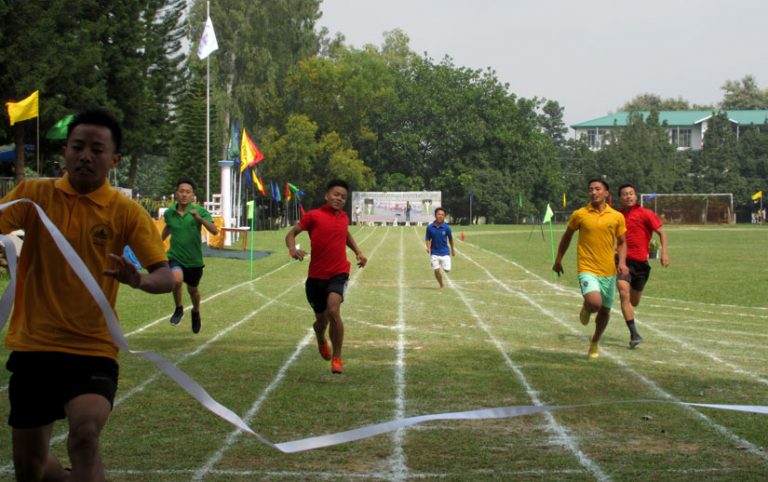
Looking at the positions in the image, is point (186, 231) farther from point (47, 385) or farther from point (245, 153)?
point (245, 153)

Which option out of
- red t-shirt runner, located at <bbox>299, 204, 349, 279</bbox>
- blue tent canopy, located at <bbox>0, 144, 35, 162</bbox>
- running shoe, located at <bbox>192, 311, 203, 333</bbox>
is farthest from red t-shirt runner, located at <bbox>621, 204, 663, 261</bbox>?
blue tent canopy, located at <bbox>0, 144, 35, 162</bbox>

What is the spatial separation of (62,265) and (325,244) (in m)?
5.60

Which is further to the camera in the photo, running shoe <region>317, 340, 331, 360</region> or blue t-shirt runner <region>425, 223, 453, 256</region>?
blue t-shirt runner <region>425, 223, 453, 256</region>

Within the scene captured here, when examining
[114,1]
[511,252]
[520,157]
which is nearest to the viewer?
[511,252]

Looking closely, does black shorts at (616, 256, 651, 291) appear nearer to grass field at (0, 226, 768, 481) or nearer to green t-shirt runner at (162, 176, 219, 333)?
grass field at (0, 226, 768, 481)

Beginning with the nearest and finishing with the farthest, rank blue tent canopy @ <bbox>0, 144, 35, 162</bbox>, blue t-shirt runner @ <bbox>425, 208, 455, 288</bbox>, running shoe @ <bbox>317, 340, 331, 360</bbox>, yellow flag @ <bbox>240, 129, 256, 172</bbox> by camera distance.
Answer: running shoe @ <bbox>317, 340, 331, 360</bbox> → blue t-shirt runner @ <bbox>425, 208, 455, 288</bbox> → yellow flag @ <bbox>240, 129, 256, 172</bbox> → blue tent canopy @ <bbox>0, 144, 35, 162</bbox>

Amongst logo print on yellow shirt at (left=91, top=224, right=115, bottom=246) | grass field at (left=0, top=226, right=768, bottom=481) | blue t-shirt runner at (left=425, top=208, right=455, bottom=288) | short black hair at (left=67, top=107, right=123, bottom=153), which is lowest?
grass field at (left=0, top=226, right=768, bottom=481)

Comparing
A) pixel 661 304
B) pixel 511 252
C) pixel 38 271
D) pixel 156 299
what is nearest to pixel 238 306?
pixel 156 299

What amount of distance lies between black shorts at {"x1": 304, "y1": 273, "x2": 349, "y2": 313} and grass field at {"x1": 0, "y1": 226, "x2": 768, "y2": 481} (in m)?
0.68

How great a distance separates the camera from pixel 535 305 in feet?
57.5

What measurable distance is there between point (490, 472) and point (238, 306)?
11335 mm

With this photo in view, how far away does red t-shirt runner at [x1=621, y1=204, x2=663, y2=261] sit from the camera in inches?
495

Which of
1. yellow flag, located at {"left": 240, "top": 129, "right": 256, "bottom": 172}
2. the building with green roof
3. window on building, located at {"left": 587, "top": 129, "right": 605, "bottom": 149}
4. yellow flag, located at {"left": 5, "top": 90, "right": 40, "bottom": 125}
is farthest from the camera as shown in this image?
window on building, located at {"left": 587, "top": 129, "right": 605, "bottom": 149}

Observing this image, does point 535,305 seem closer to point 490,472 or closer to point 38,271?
point 490,472
